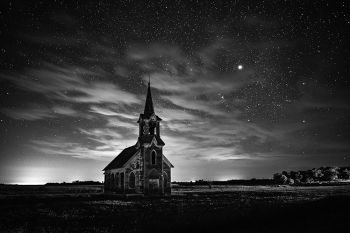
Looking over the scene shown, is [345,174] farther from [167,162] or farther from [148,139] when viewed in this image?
[148,139]

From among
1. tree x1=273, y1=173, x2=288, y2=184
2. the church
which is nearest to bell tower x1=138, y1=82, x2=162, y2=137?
the church

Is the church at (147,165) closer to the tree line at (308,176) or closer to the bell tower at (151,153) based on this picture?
the bell tower at (151,153)

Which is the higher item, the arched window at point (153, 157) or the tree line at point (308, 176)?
the arched window at point (153, 157)

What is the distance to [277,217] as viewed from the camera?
770 inches

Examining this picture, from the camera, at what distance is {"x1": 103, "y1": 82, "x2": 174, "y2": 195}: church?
49.8 metres

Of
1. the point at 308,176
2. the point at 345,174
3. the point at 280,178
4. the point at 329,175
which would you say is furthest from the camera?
A: the point at 345,174

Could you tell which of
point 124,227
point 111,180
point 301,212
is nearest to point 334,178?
point 111,180

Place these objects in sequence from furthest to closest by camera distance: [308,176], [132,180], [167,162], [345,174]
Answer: [345,174] → [308,176] → [167,162] → [132,180]

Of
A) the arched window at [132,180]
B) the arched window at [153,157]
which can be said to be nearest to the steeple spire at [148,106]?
the arched window at [153,157]

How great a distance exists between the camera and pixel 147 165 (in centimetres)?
5012

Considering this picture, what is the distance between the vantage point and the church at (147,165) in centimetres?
4975

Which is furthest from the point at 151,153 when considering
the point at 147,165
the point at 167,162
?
the point at 167,162

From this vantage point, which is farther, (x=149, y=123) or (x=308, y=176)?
(x=308, y=176)

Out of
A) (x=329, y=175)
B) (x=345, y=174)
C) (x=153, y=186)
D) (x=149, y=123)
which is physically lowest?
(x=153, y=186)
